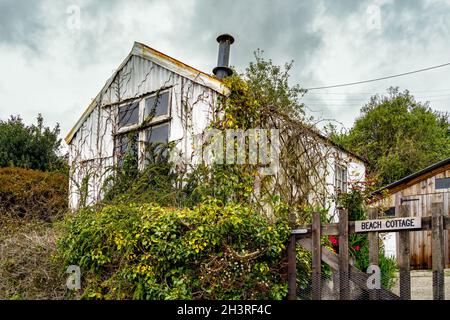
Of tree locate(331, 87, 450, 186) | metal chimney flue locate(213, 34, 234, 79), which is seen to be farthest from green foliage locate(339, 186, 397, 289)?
tree locate(331, 87, 450, 186)

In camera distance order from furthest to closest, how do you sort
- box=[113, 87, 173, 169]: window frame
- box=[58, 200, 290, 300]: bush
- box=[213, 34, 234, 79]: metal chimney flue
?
box=[213, 34, 234, 79]: metal chimney flue < box=[113, 87, 173, 169]: window frame < box=[58, 200, 290, 300]: bush

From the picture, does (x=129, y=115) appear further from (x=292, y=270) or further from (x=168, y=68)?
(x=292, y=270)

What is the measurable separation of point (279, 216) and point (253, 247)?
848mm

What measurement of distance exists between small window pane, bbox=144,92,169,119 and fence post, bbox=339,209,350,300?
5.67 m

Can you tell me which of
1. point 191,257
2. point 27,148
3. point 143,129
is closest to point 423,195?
point 143,129

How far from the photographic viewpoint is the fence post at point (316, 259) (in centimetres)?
590

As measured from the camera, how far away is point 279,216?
692cm

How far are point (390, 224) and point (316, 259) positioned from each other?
112 centimetres

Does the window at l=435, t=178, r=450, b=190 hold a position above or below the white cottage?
below

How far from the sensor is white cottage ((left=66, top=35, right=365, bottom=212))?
960cm

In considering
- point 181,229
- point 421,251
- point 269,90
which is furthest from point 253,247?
point 269,90

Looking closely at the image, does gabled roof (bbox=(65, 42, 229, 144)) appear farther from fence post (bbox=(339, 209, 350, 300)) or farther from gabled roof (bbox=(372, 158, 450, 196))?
gabled roof (bbox=(372, 158, 450, 196))

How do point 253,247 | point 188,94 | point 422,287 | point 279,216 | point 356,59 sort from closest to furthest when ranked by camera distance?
1. point 253,247
2. point 279,216
3. point 422,287
4. point 188,94
5. point 356,59

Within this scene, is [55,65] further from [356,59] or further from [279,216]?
[356,59]
